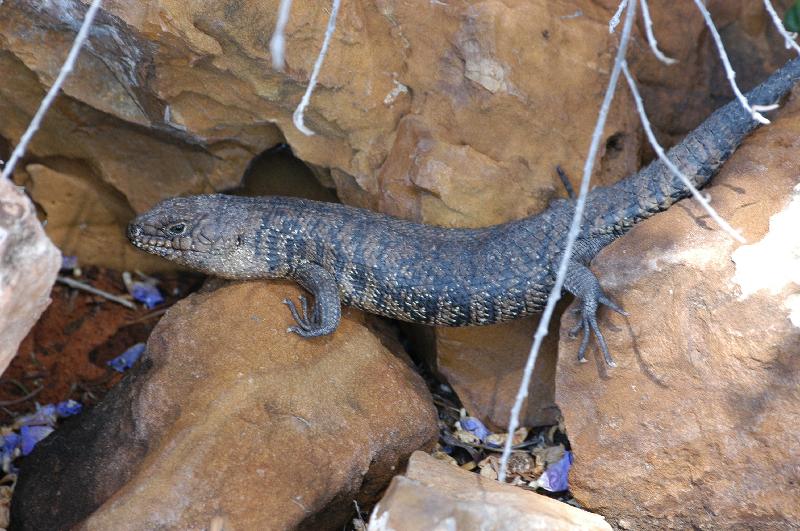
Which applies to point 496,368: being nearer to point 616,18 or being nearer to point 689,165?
point 689,165

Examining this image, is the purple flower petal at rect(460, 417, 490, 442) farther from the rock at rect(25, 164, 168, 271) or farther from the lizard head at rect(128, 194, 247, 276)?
the rock at rect(25, 164, 168, 271)

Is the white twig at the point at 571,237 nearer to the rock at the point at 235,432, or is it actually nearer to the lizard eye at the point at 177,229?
the rock at the point at 235,432

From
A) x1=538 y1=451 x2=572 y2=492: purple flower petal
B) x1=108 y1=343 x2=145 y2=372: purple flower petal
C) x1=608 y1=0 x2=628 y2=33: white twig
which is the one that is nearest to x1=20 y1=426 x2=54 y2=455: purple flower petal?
x1=108 y1=343 x2=145 y2=372: purple flower petal

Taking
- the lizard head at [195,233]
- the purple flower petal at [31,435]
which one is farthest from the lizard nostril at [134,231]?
the purple flower petal at [31,435]

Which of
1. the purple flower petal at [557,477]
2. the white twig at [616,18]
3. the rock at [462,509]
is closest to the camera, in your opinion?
the rock at [462,509]

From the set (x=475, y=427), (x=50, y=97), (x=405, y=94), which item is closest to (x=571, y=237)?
(x=50, y=97)

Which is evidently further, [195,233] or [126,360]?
[126,360]
